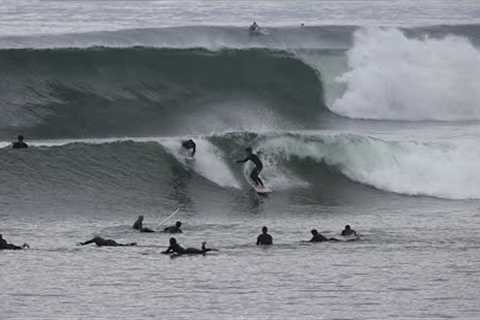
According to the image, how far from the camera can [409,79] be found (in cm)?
4328

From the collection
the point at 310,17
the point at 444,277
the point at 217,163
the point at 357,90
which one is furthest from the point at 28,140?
the point at 310,17

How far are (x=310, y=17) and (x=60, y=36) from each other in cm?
1490

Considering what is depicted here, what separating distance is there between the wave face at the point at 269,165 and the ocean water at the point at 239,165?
0.05 m

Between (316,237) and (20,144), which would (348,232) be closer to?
(316,237)

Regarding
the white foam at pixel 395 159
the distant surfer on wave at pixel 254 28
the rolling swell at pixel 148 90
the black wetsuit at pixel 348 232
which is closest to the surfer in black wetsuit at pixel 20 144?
the rolling swell at pixel 148 90

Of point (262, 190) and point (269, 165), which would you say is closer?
point (262, 190)

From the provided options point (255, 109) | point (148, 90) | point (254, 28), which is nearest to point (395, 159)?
point (255, 109)

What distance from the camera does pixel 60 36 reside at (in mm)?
44969

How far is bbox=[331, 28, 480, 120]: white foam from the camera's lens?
1638 inches

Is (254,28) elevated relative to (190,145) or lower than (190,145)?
elevated

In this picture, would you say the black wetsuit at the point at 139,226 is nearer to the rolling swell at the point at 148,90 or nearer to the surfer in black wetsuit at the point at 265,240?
the surfer in black wetsuit at the point at 265,240

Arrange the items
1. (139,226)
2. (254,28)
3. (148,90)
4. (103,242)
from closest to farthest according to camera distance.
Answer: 1. (103,242)
2. (139,226)
3. (148,90)
4. (254,28)

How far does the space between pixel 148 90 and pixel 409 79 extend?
340 inches

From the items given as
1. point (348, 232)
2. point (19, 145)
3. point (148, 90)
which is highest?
point (148, 90)
